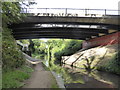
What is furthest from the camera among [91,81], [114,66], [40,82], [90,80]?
[114,66]

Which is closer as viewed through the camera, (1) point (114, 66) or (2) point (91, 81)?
(2) point (91, 81)

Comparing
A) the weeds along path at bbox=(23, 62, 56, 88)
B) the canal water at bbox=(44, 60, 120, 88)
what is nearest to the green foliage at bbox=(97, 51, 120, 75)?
the canal water at bbox=(44, 60, 120, 88)

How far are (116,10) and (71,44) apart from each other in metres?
18.8

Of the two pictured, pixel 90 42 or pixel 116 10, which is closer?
pixel 116 10

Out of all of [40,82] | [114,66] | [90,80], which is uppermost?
[40,82]

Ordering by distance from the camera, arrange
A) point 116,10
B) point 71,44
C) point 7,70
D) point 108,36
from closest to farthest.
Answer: point 7,70 < point 116,10 < point 108,36 < point 71,44

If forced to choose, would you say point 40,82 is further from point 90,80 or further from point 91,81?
point 90,80

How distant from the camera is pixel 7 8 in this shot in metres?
8.07

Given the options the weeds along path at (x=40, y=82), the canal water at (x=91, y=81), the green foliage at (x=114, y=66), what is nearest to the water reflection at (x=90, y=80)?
the canal water at (x=91, y=81)

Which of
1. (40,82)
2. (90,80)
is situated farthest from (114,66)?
(40,82)

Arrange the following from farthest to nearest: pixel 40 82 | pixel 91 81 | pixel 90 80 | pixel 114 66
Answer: pixel 114 66
pixel 90 80
pixel 91 81
pixel 40 82

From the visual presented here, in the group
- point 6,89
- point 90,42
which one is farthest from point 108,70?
point 90,42

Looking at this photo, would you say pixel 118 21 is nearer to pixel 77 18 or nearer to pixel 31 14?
pixel 77 18

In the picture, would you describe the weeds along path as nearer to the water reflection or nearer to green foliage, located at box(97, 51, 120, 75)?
the water reflection
